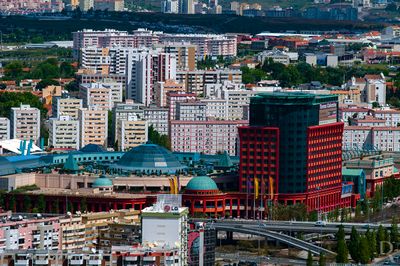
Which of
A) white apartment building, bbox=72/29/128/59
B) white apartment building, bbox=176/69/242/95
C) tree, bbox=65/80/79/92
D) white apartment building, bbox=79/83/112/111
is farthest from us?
white apartment building, bbox=72/29/128/59

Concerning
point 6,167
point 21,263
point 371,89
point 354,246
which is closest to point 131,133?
point 6,167

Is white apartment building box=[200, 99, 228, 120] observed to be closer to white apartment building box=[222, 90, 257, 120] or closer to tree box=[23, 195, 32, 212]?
white apartment building box=[222, 90, 257, 120]

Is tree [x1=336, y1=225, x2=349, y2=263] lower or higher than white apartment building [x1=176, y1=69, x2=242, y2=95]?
higher

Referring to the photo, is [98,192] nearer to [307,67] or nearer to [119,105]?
[119,105]

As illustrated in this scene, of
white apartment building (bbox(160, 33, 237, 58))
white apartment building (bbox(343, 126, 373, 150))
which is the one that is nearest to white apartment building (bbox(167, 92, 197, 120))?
white apartment building (bbox(343, 126, 373, 150))

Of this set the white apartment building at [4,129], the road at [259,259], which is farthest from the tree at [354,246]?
the white apartment building at [4,129]

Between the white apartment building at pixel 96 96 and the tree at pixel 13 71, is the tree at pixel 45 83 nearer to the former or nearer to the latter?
the tree at pixel 13 71

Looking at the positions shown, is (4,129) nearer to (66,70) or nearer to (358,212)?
(358,212)
